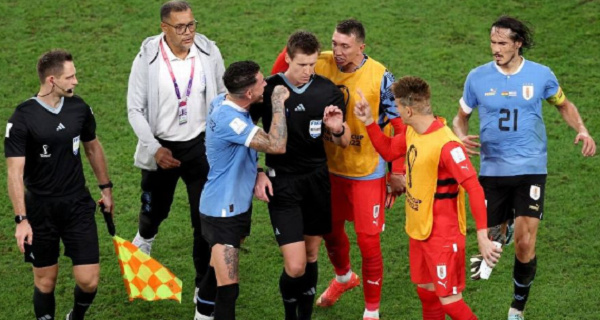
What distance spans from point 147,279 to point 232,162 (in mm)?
1590

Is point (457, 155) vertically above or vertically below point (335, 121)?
below

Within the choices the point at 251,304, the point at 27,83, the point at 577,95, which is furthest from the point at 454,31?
the point at 251,304

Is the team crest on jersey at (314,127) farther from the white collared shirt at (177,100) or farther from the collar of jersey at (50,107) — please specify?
the collar of jersey at (50,107)

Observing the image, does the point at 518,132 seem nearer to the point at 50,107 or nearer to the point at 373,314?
the point at 373,314

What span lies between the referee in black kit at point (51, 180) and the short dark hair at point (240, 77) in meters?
1.22

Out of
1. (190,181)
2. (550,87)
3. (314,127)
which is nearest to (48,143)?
(190,181)

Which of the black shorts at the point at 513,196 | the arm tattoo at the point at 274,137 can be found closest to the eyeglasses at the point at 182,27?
the arm tattoo at the point at 274,137

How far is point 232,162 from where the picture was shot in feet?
26.5

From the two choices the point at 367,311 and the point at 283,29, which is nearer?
the point at 367,311

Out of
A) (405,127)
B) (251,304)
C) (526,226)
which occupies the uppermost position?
(405,127)

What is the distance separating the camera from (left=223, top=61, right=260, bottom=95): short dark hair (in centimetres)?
788

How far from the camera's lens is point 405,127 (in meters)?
8.60

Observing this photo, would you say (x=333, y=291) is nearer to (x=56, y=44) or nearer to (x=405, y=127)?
(x=405, y=127)

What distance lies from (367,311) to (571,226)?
2640mm
